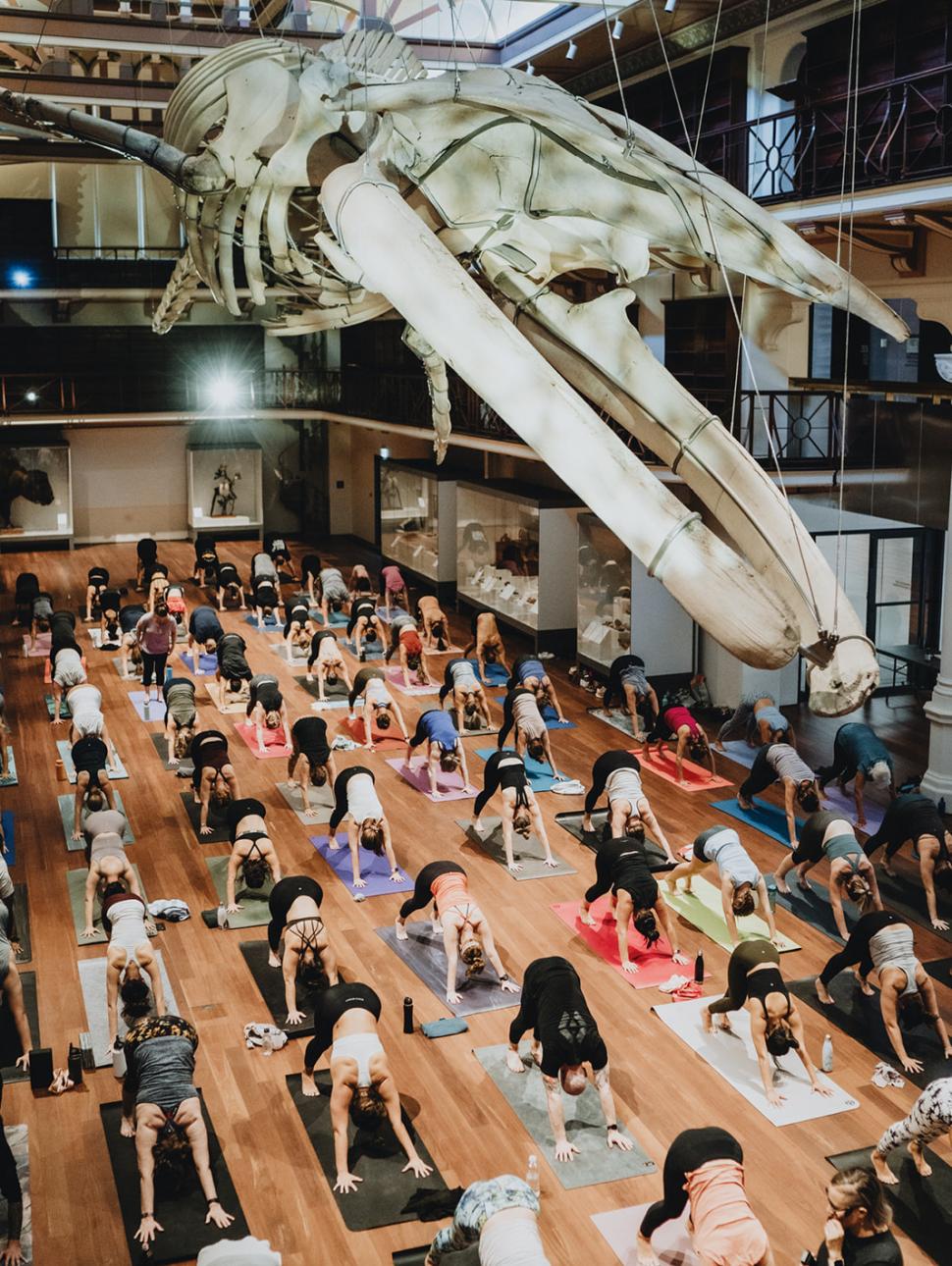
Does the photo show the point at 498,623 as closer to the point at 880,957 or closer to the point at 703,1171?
the point at 880,957

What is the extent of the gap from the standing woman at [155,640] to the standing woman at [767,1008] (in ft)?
30.4

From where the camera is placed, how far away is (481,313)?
2.94 metres

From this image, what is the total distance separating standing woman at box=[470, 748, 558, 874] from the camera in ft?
35.8

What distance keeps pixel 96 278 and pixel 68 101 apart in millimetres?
13066

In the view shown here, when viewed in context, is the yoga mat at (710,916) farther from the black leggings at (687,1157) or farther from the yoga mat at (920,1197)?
the black leggings at (687,1157)

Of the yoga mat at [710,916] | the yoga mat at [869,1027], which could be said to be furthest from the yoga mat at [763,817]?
the yoga mat at [869,1027]

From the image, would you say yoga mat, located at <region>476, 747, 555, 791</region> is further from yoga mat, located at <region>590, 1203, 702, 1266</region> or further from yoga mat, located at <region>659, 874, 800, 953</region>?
yoga mat, located at <region>590, 1203, 702, 1266</region>

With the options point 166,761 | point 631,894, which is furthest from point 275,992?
point 166,761

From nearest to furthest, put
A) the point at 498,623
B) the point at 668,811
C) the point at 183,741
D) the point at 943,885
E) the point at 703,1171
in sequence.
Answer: the point at 703,1171
the point at 943,885
the point at 668,811
the point at 183,741
the point at 498,623

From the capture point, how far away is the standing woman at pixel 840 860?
376 inches

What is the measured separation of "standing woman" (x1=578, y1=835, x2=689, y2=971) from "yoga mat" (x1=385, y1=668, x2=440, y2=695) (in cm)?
688

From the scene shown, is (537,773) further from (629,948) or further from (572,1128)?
(572,1128)

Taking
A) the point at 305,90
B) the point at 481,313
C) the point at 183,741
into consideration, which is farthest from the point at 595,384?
the point at 183,741

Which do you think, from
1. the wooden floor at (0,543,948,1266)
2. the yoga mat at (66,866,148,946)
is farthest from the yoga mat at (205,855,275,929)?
the yoga mat at (66,866,148,946)
